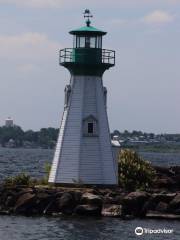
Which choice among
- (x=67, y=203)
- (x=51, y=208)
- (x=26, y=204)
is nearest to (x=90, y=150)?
(x=67, y=203)

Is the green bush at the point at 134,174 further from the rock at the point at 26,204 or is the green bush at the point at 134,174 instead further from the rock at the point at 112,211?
the rock at the point at 26,204

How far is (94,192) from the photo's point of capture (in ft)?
161

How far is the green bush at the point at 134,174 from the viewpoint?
5291cm

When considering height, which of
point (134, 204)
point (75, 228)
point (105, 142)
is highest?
point (105, 142)

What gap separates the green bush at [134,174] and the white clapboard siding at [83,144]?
1.39 meters

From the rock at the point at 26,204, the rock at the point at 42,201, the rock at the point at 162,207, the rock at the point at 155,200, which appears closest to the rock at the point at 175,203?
the rock at the point at 162,207

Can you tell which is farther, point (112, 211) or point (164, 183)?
point (164, 183)

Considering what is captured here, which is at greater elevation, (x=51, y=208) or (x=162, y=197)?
(x=162, y=197)

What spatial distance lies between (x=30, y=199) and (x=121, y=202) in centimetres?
475

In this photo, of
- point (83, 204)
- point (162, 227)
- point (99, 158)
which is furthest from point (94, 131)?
point (162, 227)

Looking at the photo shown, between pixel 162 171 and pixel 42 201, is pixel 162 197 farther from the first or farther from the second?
pixel 162 171

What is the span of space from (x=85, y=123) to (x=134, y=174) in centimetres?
435

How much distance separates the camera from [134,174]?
53.3 metres

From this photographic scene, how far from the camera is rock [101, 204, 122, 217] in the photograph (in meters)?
47.4
